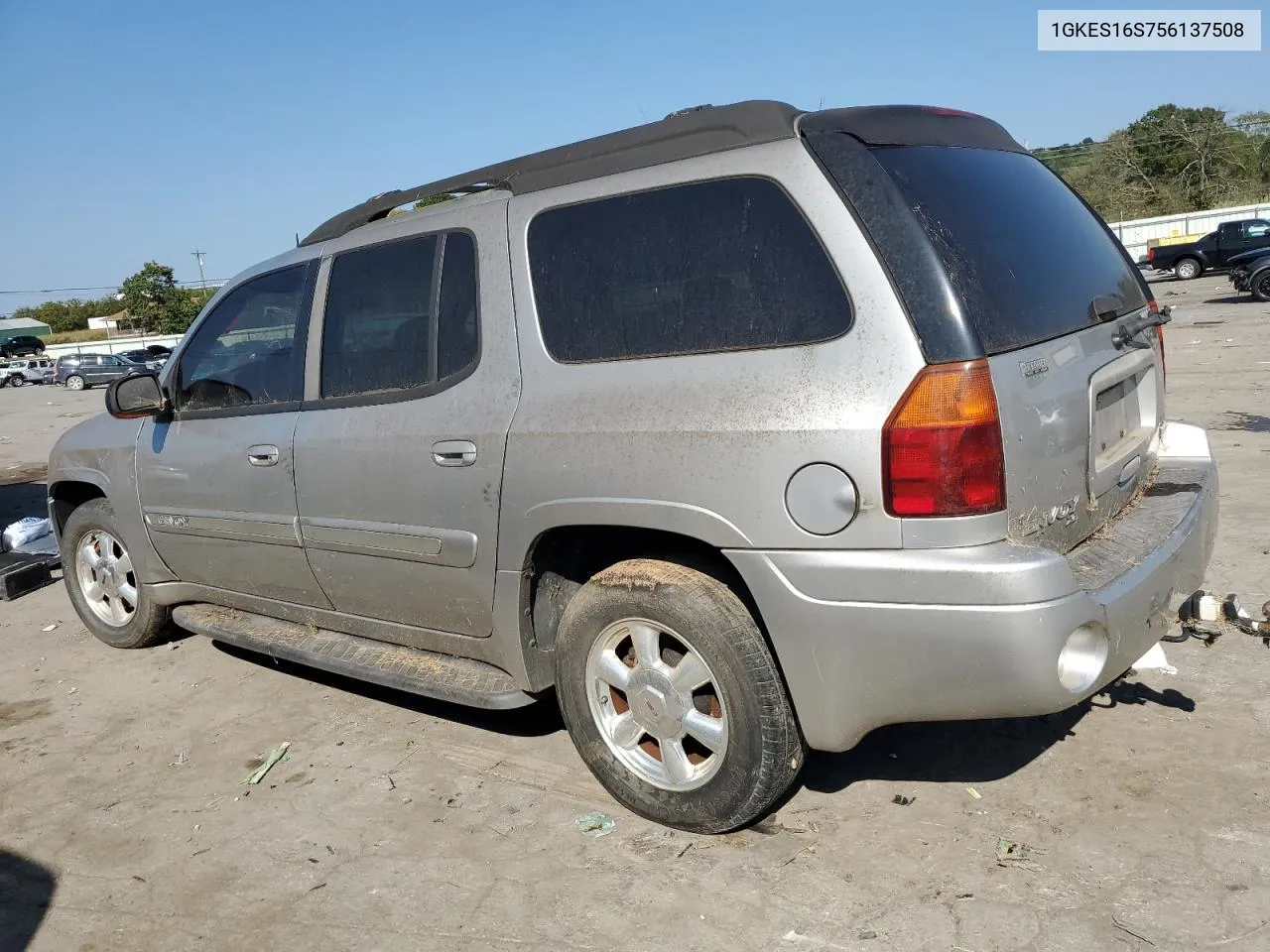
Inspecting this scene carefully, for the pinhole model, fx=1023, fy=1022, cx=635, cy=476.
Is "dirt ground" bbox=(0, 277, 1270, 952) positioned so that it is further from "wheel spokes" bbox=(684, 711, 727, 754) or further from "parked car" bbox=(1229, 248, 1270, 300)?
"parked car" bbox=(1229, 248, 1270, 300)

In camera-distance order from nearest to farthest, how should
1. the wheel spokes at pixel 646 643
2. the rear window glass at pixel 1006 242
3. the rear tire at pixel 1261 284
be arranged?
the rear window glass at pixel 1006 242 < the wheel spokes at pixel 646 643 < the rear tire at pixel 1261 284

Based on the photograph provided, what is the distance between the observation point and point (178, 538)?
471 cm

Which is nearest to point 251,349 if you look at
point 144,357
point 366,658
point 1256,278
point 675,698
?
point 366,658

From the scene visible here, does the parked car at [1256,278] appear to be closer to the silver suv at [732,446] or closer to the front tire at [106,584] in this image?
the silver suv at [732,446]

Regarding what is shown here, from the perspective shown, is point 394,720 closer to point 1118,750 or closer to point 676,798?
point 676,798

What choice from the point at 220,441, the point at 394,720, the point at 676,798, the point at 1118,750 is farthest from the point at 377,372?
the point at 1118,750

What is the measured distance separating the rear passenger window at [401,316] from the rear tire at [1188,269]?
3170cm

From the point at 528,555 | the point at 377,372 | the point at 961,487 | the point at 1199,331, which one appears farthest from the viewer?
the point at 1199,331

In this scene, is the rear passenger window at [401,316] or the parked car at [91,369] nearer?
the rear passenger window at [401,316]

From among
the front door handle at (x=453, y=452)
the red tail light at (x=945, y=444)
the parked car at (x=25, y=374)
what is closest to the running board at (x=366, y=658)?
the front door handle at (x=453, y=452)

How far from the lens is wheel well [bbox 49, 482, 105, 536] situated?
18.0ft

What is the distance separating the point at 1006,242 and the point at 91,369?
41.9 m

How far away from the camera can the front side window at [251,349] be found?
4180 mm

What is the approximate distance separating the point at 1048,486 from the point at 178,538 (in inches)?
149
